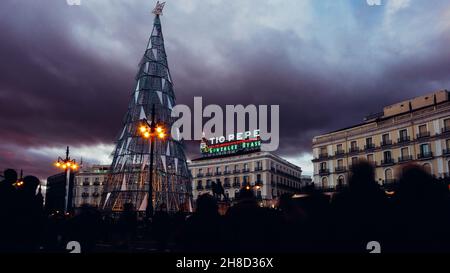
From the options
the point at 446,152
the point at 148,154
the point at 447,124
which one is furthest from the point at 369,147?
the point at 148,154

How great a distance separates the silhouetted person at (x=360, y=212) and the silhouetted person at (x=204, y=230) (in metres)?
1.82

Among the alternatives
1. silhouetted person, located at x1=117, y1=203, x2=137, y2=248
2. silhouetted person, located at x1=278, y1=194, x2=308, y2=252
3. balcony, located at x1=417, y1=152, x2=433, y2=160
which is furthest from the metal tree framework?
silhouetted person, located at x1=278, y1=194, x2=308, y2=252

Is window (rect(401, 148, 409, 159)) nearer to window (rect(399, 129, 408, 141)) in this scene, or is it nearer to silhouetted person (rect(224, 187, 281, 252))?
window (rect(399, 129, 408, 141))

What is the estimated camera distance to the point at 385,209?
3756 millimetres

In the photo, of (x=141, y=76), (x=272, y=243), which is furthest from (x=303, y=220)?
(x=141, y=76)

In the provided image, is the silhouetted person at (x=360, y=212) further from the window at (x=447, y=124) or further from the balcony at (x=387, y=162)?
the balcony at (x=387, y=162)

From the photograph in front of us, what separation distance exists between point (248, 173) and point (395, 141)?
27728 mm

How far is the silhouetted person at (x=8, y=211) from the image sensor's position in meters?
5.58

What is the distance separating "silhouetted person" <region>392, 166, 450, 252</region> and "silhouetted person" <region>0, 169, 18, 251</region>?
6.20 meters

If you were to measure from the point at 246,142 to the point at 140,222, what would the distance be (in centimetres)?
5132

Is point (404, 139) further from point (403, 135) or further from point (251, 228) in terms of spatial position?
point (251, 228)

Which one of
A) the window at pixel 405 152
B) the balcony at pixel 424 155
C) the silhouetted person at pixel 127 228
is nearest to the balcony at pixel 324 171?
the window at pixel 405 152

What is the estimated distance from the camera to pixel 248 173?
58.7 meters

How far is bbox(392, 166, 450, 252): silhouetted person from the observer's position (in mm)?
3520
